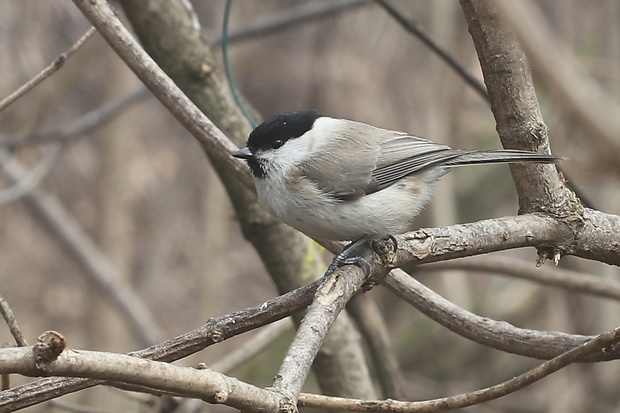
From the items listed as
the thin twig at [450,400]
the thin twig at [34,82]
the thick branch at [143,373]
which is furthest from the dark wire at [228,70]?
the thick branch at [143,373]

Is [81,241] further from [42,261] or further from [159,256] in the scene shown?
[42,261]

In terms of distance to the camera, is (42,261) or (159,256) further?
(42,261)

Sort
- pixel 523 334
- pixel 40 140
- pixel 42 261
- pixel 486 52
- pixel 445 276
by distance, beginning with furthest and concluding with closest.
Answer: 1. pixel 42 261
2. pixel 445 276
3. pixel 40 140
4. pixel 523 334
5. pixel 486 52

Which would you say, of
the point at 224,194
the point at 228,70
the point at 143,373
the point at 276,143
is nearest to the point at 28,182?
the point at 224,194

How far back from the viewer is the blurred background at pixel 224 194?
4.74 meters

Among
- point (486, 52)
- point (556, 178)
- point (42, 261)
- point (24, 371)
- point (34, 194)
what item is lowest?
point (24, 371)

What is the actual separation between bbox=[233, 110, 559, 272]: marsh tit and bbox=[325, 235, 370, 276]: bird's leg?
2 cm

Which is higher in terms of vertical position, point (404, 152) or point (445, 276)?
point (445, 276)

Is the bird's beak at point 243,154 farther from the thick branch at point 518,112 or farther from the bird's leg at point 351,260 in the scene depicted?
the thick branch at point 518,112

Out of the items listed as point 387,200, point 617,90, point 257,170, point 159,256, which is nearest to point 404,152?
point 387,200

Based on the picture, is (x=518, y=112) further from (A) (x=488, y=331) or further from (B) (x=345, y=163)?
(B) (x=345, y=163)

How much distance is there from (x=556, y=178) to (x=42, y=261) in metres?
6.38

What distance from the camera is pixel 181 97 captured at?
2.22 m

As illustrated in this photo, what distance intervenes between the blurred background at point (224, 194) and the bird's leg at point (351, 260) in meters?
0.89
